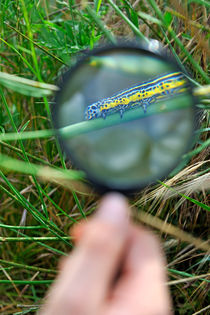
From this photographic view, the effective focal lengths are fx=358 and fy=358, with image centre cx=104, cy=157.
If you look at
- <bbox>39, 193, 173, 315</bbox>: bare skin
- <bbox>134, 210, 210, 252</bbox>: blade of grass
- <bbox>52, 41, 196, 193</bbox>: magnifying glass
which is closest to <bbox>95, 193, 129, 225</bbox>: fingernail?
<bbox>39, 193, 173, 315</bbox>: bare skin

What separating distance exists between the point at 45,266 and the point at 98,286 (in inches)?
39.0

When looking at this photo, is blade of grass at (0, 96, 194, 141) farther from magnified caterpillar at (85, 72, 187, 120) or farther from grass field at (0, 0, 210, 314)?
grass field at (0, 0, 210, 314)

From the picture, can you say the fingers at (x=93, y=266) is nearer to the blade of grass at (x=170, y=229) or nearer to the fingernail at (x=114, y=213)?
the fingernail at (x=114, y=213)

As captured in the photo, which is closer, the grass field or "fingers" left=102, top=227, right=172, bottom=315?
"fingers" left=102, top=227, right=172, bottom=315

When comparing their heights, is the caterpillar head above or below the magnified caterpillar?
below

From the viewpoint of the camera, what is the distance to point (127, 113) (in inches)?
26.4

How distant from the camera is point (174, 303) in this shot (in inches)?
44.9

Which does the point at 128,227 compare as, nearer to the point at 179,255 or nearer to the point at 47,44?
the point at 179,255

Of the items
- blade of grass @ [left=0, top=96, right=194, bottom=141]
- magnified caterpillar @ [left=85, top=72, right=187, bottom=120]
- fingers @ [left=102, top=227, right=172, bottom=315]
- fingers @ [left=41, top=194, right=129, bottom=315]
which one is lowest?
fingers @ [left=102, top=227, right=172, bottom=315]

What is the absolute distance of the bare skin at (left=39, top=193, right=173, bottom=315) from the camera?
0.37 meters

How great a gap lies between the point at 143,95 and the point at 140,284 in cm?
38

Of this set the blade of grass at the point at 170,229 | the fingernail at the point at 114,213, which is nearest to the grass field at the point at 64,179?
the blade of grass at the point at 170,229

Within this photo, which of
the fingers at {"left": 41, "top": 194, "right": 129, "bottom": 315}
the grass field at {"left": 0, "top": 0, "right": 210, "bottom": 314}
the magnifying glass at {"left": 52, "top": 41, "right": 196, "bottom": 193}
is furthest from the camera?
the grass field at {"left": 0, "top": 0, "right": 210, "bottom": 314}

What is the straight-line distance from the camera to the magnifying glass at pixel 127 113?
0.64m
